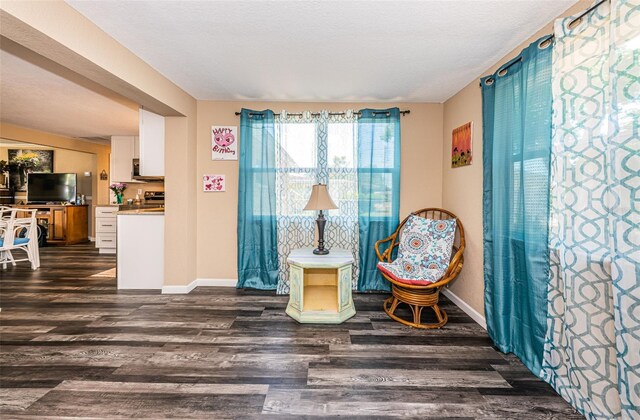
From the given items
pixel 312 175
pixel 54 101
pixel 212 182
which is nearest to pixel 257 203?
pixel 212 182

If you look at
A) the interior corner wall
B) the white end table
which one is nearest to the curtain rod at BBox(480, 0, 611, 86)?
the white end table

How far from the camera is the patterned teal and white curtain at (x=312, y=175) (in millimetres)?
3502

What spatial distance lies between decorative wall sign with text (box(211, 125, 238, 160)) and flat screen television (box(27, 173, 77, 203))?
18.0ft

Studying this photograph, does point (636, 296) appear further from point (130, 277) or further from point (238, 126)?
point (130, 277)

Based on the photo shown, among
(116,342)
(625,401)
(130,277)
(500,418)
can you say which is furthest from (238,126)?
(625,401)

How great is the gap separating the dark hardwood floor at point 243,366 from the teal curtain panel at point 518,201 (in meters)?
0.30

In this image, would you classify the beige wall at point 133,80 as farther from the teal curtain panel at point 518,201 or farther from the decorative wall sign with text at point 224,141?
the teal curtain panel at point 518,201

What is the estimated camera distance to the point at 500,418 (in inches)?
61.6

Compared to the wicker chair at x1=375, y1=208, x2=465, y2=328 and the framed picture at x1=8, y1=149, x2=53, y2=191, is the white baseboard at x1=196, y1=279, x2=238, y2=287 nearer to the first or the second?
the wicker chair at x1=375, y1=208, x2=465, y2=328

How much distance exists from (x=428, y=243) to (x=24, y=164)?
9.48 m

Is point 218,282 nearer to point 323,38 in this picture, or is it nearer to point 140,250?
point 140,250

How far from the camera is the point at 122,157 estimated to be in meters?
5.83

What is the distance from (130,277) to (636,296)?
4.50m

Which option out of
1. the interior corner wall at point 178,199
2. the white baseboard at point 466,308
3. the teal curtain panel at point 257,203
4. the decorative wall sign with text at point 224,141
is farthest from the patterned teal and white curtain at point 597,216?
the interior corner wall at point 178,199
